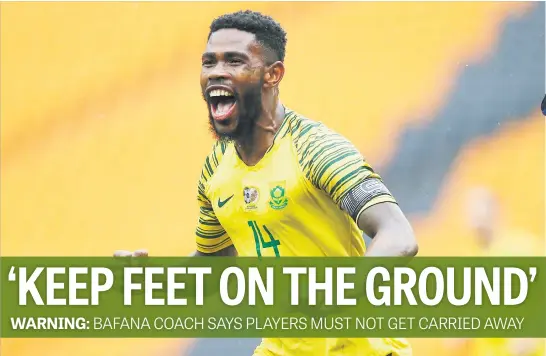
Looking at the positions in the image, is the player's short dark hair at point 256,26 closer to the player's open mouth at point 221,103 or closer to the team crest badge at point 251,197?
the player's open mouth at point 221,103

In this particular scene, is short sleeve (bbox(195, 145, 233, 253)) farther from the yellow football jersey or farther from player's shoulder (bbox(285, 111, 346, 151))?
player's shoulder (bbox(285, 111, 346, 151))

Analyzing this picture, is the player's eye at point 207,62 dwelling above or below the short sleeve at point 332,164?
above

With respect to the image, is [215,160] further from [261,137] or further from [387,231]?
[387,231]

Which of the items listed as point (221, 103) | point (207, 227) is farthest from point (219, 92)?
point (207, 227)

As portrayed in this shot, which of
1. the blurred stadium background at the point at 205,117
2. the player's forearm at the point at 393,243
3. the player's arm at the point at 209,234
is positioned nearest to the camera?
the player's forearm at the point at 393,243

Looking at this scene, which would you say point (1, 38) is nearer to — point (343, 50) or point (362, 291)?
point (343, 50)

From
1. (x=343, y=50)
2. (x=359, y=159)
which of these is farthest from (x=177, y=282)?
(x=343, y=50)

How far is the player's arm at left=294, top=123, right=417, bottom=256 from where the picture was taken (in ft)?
8.15

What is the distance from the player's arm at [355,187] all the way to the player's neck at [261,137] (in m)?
0.10

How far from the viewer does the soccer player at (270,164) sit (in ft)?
9.60

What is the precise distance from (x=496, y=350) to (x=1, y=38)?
3096 mm

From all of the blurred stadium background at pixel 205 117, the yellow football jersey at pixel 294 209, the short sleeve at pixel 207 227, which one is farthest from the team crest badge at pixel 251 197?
the blurred stadium background at pixel 205 117

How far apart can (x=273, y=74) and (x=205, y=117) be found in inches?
75.1

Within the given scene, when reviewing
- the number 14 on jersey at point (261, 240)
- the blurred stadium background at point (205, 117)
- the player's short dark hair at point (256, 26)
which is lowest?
the number 14 on jersey at point (261, 240)
